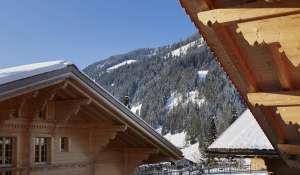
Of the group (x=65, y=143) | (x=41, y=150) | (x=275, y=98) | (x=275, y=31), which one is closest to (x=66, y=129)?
(x=65, y=143)

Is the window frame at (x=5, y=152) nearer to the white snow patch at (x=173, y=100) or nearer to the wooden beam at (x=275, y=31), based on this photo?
the wooden beam at (x=275, y=31)

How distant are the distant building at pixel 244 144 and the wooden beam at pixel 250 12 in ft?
23.3

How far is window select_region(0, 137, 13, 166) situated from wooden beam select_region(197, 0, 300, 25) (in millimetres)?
7007

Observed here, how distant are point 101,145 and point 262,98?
7.34 metres

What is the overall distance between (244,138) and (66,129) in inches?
171

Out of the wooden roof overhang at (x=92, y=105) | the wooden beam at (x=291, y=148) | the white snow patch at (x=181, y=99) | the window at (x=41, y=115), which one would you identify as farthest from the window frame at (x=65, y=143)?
the white snow patch at (x=181, y=99)

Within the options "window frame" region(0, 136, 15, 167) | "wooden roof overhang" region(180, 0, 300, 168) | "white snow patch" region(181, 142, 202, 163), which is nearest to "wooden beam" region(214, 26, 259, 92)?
"wooden roof overhang" region(180, 0, 300, 168)

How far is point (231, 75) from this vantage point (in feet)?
14.5

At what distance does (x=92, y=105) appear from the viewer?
10.4 m

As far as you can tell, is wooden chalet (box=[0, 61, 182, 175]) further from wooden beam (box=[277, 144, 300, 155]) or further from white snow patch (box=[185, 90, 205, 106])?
white snow patch (box=[185, 90, 205, 106])

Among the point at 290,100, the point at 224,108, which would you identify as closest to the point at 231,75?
the point at 290,100

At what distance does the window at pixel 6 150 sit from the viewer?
362 inches

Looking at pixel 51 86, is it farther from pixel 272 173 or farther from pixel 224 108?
pixel 224 108

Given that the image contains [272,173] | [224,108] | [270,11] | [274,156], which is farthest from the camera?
[224,108]
